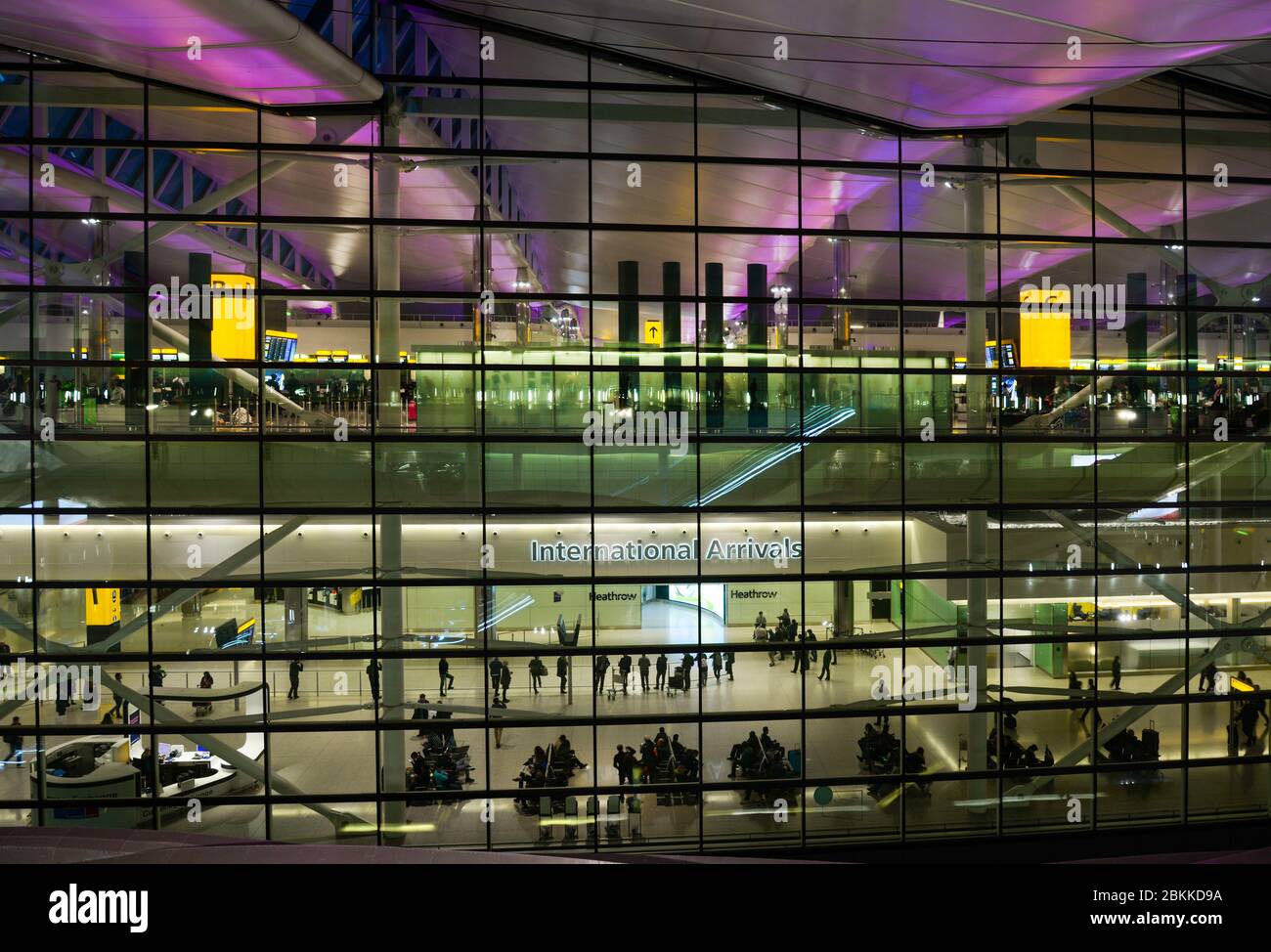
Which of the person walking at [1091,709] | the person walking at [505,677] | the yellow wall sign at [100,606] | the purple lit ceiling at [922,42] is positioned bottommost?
the person walking at [1091,709]

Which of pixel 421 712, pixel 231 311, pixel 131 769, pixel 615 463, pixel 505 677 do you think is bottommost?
pixel 131 769

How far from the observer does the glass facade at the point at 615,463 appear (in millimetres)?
12703

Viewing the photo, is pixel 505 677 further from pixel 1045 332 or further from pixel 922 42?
pixel 922 42

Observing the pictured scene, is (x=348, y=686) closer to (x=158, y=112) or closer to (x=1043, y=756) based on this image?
(x=158, y=112)

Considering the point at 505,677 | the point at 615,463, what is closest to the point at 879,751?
the point at 505,677

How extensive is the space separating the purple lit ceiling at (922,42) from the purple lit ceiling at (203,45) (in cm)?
256

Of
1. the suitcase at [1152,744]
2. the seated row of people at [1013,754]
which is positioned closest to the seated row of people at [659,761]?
the seated row of people at [1013,754]

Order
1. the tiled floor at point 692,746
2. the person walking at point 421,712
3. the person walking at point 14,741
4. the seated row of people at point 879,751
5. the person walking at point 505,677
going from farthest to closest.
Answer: the seated row of people at point 879,751 < the person walking at point 505,677 < the person walking at point 421,712 < the tiled floor at point 692,746 < the person walking at point 14,741

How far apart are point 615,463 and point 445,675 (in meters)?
4.20

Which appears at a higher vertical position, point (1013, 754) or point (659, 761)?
point (659, 761)

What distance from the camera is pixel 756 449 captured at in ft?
44.1

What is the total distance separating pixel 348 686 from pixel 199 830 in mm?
2970

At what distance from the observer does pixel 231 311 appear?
1275 centimetres

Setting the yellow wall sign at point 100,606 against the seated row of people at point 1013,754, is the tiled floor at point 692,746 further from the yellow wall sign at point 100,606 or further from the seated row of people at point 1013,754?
the yellow wall sign at point 100,606
